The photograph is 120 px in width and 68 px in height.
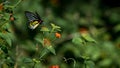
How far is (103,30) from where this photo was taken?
5.50 meters

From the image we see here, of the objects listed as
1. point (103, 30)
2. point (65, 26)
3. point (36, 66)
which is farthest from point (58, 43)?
point (36, 66)

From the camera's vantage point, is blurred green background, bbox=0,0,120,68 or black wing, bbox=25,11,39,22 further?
blurred green background, bbox=0,0,120,68

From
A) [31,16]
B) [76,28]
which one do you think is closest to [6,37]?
[31,16]

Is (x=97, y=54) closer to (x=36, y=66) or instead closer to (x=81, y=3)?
(x=81, y=3)

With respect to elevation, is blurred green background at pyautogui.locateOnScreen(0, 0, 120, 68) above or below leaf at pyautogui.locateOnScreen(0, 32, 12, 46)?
below

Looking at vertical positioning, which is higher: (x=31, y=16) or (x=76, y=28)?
(x=31, y=16)

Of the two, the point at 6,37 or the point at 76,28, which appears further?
the point at 76,28

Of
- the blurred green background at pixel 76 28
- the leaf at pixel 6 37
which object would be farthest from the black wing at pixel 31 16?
the blurred green background at pixel 76 28

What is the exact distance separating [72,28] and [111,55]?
2.12ft

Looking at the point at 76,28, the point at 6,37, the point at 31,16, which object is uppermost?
the point at 31,16

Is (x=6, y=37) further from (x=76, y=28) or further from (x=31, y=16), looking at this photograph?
(x=76, y=28)

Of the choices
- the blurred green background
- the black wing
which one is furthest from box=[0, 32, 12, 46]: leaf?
the blurred green background

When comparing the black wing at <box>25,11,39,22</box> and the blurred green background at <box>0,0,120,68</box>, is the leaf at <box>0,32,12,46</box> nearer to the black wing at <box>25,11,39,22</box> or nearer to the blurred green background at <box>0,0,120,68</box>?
the black wing at <box>25,11,39,22</box>

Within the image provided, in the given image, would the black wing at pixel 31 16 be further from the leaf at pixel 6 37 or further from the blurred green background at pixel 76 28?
the blurred green background at pixel 76 28
